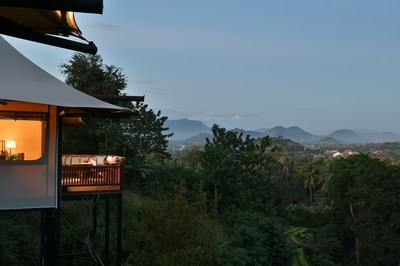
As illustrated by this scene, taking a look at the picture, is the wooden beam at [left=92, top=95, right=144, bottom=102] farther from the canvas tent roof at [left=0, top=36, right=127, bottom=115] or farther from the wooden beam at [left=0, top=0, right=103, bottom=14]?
the wooden beam at [left=0, top=0, right=103, bottom=14]

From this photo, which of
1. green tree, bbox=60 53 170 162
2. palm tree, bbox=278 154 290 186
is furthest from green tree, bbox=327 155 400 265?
palm tree, bbox=278 154 290 186

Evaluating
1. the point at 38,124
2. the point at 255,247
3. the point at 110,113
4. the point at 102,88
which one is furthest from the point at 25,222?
the point at 255,247

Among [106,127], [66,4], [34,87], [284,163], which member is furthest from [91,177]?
[284,163]

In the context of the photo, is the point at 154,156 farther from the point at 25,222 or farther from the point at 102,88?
the point at 25,222

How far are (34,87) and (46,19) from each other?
17.1 ft

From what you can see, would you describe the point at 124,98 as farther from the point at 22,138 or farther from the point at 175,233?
the point at 175,233

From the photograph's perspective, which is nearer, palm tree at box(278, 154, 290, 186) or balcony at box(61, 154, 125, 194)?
balcony at box(61, 154, 125, 194)

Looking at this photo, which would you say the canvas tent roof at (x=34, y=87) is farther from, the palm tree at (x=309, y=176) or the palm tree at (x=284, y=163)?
the palm tree at (x=284, y=163)

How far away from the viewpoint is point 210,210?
21.7 metres

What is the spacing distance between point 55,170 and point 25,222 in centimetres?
579

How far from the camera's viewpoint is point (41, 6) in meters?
1.23

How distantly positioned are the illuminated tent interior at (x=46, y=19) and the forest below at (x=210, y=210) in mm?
7569

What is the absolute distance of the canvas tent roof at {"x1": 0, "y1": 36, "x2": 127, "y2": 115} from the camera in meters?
6.59

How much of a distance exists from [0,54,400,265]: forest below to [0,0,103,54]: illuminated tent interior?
757 centimetres
